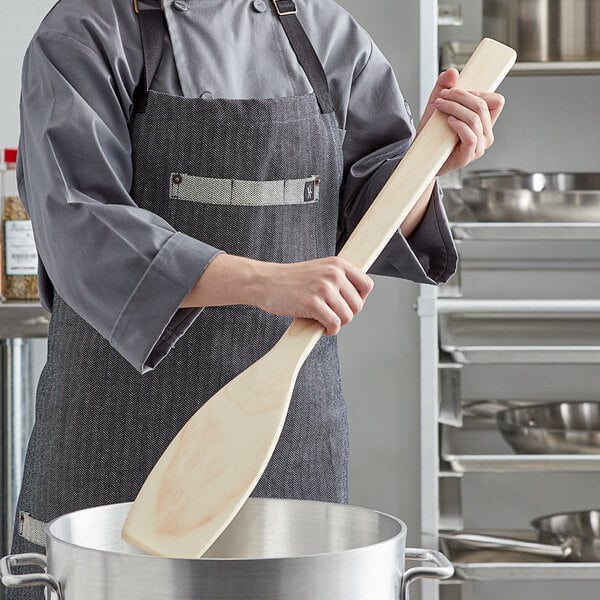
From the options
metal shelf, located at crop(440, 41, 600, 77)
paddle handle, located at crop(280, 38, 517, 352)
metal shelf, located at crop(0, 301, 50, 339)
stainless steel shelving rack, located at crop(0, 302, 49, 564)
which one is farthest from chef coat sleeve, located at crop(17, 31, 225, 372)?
metal shelf, located at crop(440, 41, 600, 77)

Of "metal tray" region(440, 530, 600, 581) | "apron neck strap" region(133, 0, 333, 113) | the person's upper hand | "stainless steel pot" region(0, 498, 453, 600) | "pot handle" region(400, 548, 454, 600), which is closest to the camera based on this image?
"stainless steel pot" region(0, 498, 453, 600)

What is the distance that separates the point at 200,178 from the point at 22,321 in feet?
2.53

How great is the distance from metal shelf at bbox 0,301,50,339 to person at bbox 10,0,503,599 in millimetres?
590

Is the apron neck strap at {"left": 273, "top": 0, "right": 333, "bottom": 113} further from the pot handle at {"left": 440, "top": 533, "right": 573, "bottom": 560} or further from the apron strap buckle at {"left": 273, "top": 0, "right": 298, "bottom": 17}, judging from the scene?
the pot handle at {"left": 440, "top": 533, "right": 573, "bottom": 560}

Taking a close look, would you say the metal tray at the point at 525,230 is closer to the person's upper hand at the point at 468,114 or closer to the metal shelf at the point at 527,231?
the metal shelf at the point at 527,231

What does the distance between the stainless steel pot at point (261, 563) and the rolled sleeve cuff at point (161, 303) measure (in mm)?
172

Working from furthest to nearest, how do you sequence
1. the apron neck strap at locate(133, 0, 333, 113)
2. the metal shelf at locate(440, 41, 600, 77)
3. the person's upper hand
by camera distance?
the metal shelf at locate(440, 41, 600, 77)
the apron neck strap at locate(133, 0, 333, 113)
the person's upper hand

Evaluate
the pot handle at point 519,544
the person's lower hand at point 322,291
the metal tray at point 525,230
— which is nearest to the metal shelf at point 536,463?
the pot handle at point 519,544

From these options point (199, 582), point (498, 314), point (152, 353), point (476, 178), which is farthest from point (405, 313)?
point (199, 582)

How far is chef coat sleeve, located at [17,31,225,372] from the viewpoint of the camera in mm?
905

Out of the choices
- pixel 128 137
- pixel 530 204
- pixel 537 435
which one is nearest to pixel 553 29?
pixel 530 204

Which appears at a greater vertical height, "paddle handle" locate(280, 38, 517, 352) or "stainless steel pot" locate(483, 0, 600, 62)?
"stainless steel pot" locate(483, 0, 600, 62)

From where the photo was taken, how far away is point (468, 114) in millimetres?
1000

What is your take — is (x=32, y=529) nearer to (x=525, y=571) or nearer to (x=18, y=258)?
(x=18, y=258)
